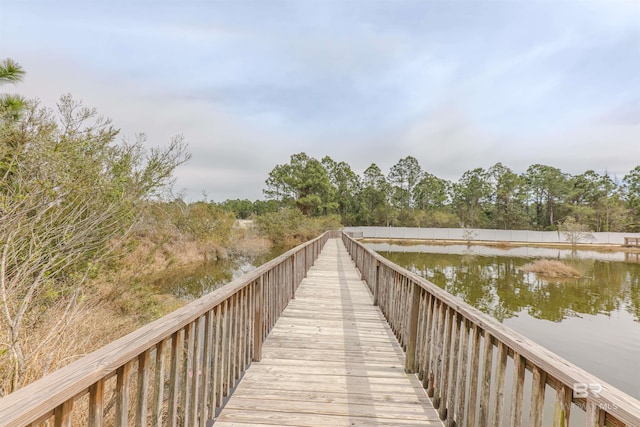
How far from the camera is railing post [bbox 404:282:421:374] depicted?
2.88m

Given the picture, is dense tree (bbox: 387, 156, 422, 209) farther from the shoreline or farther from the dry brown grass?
the dry brown grass

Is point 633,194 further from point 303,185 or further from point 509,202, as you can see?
point 303,185

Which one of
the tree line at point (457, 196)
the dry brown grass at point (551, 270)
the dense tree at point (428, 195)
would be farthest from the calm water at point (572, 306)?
the dense tree at point (428, 195)

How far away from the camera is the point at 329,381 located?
→ 8.79ft

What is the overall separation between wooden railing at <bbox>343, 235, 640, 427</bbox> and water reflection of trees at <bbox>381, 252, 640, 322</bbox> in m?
8.37

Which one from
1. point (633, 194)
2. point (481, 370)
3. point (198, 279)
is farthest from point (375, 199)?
point (481, 370)

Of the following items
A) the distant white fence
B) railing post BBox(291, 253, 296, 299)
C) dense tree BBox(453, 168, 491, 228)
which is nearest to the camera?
railing post BBox(291, 253, 296, 299)

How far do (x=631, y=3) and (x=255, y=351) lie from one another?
854cm

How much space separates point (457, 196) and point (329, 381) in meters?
56.5

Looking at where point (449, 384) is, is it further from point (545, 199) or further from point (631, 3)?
point (545, 199)

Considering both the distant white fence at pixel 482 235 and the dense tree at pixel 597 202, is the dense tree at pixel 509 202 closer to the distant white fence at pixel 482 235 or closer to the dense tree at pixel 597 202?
the dense tree at pixel 597 202

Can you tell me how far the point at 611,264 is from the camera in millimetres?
20188

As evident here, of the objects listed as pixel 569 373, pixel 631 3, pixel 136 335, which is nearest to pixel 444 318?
pixel 569 373

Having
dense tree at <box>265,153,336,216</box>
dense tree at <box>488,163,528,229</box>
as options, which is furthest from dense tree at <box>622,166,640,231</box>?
dense tree at <box>265,153,336,216</box>
